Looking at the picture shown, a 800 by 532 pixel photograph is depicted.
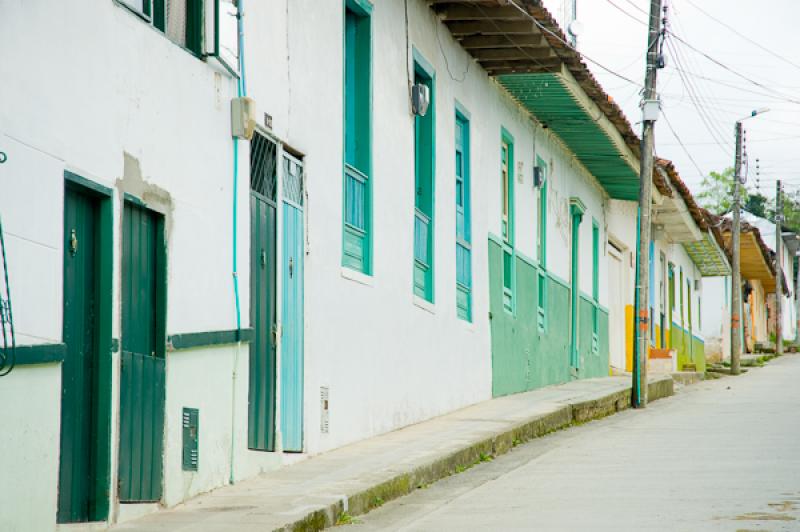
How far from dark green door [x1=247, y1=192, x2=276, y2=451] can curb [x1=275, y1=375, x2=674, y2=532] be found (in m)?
1.08

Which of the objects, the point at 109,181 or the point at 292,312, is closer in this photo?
the point at 109,181

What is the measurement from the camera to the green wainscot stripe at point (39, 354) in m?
6.25

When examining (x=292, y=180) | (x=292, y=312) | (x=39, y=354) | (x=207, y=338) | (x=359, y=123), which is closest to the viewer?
(x=39, y=354)

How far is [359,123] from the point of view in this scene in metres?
12.4

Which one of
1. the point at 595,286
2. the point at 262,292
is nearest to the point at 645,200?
the point at 595,286

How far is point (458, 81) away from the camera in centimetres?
1582

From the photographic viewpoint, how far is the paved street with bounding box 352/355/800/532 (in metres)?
7.98

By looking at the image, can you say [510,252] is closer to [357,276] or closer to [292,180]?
[357,276]

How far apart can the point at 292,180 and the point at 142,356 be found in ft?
9.83

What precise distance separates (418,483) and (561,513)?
1.93m

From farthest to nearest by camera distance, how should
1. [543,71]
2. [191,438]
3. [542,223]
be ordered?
[542,223], [543,71], [191,438]

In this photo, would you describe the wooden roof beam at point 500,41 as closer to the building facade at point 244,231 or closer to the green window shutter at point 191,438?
the building facade at point 244,231

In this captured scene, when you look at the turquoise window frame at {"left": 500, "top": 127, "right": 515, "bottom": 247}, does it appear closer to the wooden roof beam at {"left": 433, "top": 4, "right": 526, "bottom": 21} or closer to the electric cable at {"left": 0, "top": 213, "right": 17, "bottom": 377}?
the wooden roof beam at {"left": 433, "top": 4, "right": 526, "bottom": 21}

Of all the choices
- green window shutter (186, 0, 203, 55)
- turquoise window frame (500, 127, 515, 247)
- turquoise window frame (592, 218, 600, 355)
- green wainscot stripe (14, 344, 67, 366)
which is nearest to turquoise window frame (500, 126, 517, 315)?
turquoise window frame (500, 127, 515, 247)
